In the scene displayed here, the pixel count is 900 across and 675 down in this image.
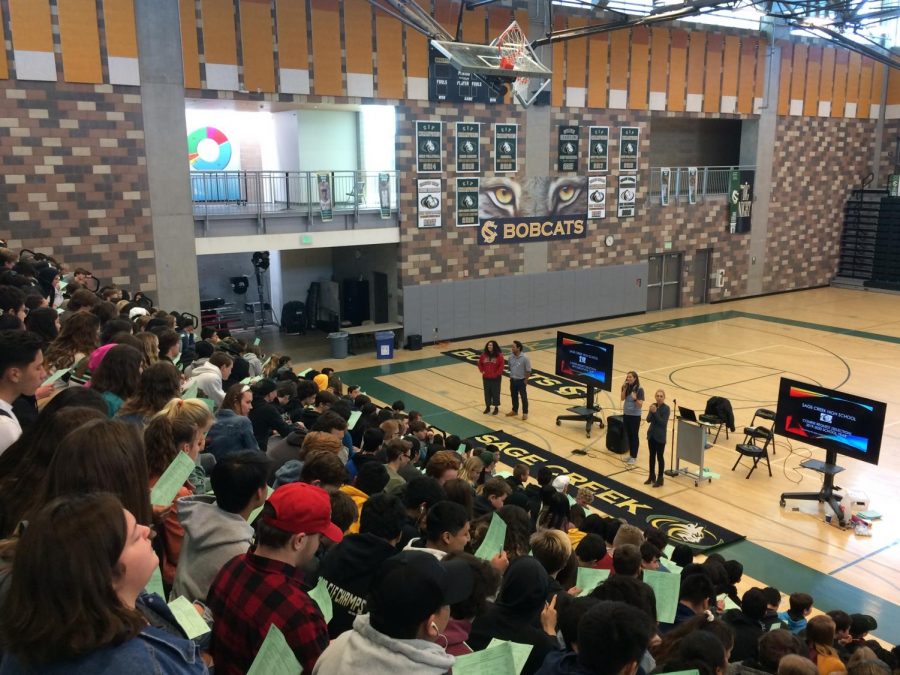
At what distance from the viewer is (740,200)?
30.1 meters

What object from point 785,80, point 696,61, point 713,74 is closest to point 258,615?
point 696,61

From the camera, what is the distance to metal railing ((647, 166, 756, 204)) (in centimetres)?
2814

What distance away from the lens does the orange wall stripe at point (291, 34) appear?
19.5 m

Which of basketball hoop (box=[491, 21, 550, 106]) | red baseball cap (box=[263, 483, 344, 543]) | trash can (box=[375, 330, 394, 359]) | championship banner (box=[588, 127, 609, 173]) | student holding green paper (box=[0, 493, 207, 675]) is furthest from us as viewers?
championship banner (box=[588, 127, 609, 173])

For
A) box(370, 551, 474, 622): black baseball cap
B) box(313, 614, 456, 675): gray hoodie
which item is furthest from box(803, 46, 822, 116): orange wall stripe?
box(313, 614, 456, 675): gray hoodie

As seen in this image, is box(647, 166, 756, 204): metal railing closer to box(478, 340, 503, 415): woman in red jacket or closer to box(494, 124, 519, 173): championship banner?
box(494, 124, 519, 173): championship banner

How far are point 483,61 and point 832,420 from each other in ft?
35.9

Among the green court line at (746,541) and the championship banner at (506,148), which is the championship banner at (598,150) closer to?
the championship banner at (506,148)

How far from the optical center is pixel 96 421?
286 centimetres

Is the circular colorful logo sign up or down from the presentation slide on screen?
up

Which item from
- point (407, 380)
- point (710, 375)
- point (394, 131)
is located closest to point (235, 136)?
point (394, 131)

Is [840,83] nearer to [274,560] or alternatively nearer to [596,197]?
[596,197]

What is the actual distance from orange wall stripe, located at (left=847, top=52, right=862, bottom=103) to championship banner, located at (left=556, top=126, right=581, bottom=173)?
15518 millimetres

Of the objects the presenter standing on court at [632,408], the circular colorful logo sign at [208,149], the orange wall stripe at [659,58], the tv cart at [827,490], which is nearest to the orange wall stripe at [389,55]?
the circular colorful logo sign at [208,149]
